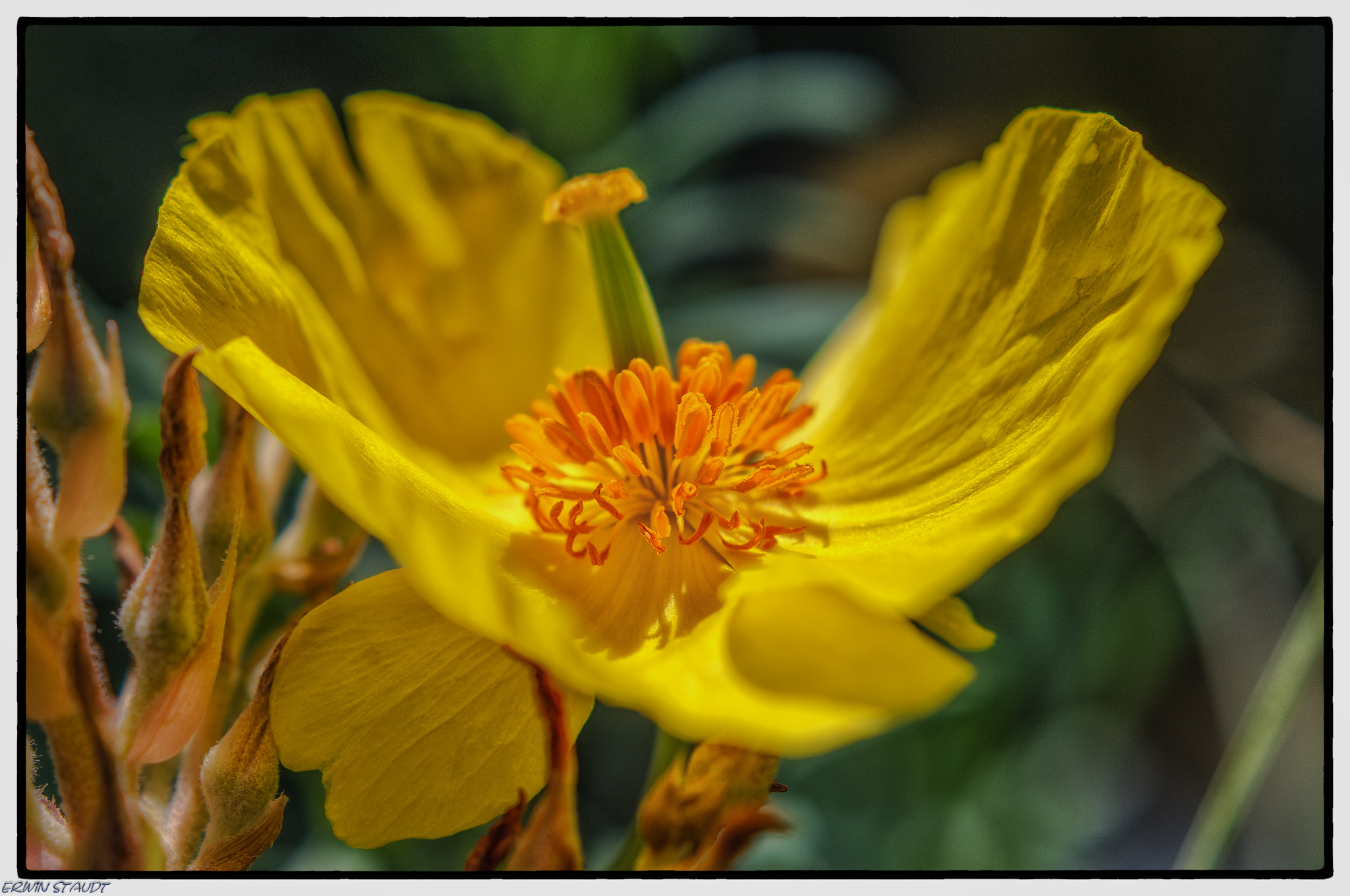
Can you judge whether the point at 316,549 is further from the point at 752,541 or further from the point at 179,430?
the point at 752,541

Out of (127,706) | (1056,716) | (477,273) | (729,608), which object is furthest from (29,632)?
(1056,716)

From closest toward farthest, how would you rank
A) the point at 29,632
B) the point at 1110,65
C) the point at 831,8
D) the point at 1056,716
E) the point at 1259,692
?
the point at 29,632, the point at 831,8, the point at 1259,692, the point at 1110,65, the point at 1056,716

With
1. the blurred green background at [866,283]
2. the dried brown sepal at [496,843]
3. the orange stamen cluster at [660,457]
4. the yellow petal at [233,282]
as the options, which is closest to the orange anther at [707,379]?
the orange stamen cluster at [660,457]

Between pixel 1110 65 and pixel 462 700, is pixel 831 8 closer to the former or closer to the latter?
pixel 1110 65

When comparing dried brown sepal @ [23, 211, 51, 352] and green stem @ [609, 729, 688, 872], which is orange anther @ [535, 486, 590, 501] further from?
dried brown sepal @ [23, 211, 51, 352]

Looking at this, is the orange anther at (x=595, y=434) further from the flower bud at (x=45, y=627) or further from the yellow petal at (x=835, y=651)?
the flower bud at (x=45, y=627)

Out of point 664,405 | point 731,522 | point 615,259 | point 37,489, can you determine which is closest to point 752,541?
point 731,522

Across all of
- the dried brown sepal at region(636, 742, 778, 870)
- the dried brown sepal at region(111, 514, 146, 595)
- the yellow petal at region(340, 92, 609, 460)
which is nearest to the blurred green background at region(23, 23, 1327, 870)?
the yellow petal at region(340, 92, 609, 460)
